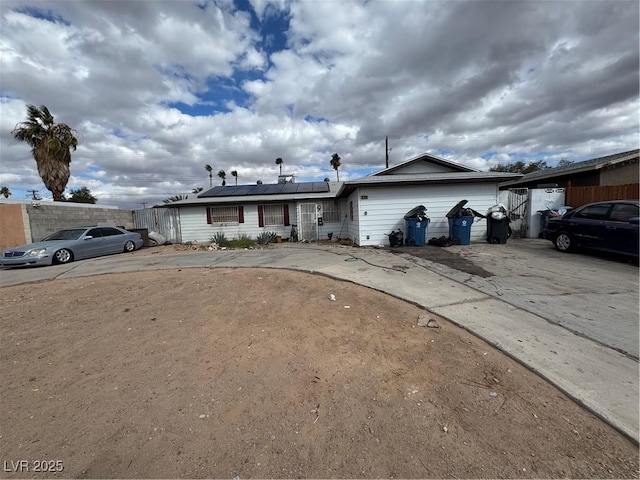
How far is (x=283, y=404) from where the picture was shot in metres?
2.32

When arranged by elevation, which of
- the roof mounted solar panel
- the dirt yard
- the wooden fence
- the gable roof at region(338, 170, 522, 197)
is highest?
the roof mounted solar panel

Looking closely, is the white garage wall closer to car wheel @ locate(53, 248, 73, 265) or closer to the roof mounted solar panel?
the roof mounted solar panel

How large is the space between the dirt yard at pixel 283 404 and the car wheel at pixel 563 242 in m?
7.15

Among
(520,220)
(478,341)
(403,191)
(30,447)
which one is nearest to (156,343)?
(30,447)

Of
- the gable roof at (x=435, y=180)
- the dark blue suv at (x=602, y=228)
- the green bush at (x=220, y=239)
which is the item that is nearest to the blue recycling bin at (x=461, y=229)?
the gable roof at (x=435, y=180)

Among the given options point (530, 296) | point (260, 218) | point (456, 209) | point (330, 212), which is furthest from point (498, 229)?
point (260, 218)

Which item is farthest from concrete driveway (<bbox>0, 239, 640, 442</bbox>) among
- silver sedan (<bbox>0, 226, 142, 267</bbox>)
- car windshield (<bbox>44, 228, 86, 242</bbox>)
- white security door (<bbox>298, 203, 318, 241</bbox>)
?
white security door (<bbox>298, 203, 318, 241</bbox>)

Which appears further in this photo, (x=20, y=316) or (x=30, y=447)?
(x=20, y=316)

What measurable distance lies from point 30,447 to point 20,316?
382 cm

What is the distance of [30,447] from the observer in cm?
196

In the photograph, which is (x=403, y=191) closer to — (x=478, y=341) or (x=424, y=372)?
(x=478, y=341)

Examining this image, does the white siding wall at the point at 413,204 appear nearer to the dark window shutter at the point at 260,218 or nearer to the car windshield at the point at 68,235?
the dark window shutter at the point at 260,218

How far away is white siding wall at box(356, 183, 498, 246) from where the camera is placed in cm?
1108

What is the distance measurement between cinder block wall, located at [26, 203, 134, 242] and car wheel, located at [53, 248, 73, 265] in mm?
4593
